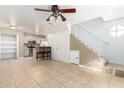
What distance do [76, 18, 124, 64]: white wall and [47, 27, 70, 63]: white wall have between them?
1.78m

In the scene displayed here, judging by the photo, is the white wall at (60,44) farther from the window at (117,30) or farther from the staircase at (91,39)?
the window at (117,30)

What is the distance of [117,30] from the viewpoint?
5754 mm

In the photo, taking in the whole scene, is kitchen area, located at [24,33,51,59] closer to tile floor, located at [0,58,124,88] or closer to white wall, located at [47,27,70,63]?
white wall, located at [47,27,70,63]

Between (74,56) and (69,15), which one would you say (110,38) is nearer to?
(74,56)

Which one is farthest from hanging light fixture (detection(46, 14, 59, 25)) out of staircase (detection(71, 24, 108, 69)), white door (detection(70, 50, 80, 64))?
white door (detection(70, 50, 80, 64))

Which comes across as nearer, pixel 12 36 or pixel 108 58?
pixel 108 58

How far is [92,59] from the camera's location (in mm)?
5152

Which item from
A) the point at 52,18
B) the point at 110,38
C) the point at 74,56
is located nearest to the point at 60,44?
the point at 74,56

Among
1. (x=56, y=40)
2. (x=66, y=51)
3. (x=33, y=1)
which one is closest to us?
(x=33, y=1)

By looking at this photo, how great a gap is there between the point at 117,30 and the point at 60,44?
3739 millimetres

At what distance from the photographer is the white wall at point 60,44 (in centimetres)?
589

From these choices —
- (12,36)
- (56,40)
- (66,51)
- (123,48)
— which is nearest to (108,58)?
(123,48)

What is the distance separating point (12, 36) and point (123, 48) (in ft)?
27.3
